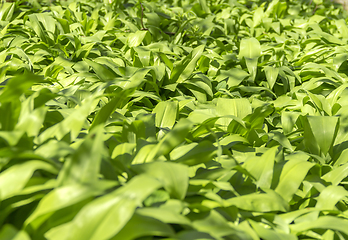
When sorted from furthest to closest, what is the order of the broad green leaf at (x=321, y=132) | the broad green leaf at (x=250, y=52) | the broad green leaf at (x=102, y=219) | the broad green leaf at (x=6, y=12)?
1. the broad green leaf at (x=6, y=12)
2. the broad green leaf at (x=250, y=52)
3. the broad green leaf at (x=321, y=132)
4. the broad green leaf at (x=102, y=219)

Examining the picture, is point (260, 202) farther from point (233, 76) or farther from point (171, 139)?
point (233, 76)

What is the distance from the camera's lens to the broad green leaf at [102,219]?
63 centimetres

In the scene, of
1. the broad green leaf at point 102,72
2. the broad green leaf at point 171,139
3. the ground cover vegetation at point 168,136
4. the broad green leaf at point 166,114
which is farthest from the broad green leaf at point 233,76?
the broad green leaf at point 171,139

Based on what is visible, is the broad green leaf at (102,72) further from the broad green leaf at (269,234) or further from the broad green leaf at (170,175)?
the broad green leaf at (269,234)

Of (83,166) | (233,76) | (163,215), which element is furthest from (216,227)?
(233,76)

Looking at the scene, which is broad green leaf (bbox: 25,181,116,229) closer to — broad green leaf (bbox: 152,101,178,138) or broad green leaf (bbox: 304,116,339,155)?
broad green leaf (bbox: 152,101,178,138)

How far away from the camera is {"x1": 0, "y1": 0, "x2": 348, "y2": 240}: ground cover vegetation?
2.36 feet

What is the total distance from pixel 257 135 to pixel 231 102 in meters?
0.32

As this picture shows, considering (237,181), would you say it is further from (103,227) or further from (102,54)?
(102,54)

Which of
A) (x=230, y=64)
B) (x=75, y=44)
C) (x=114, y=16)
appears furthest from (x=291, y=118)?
(x=114, y=16)

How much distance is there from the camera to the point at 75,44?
2293mm

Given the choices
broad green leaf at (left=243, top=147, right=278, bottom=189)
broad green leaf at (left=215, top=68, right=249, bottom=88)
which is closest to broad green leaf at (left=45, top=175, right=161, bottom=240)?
broad green leaf at (left=243, top=147, right=278, bottom=189)

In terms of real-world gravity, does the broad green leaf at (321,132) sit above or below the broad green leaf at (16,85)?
below

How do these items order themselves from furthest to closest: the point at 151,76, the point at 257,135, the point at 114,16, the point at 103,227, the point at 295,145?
the point at 114,16, the point at 151,76, the point at 295,145, the point at 257,135, the point at 103,227
